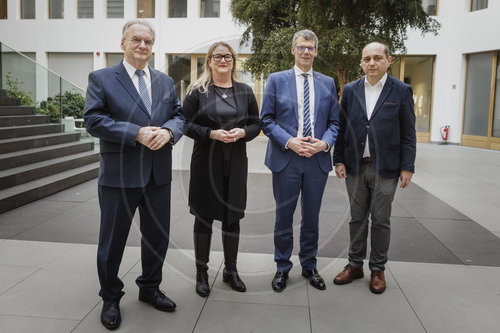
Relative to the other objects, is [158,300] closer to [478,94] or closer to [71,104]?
[71,104]

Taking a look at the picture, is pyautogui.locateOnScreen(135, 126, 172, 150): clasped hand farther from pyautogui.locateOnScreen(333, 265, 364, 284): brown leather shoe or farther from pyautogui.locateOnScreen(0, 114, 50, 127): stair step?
pyautogui.locateOnScreen(0, 114, 50, 127): stair step

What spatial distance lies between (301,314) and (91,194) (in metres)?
4.89

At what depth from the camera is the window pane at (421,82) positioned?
60.7 ft

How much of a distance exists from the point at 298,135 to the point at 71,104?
826cm

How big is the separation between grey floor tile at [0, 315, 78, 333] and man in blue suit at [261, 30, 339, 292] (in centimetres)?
152

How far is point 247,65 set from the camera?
599 inches

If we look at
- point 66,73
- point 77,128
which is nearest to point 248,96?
point 77,128

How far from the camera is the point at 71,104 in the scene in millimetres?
10180

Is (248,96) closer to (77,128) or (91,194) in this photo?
(91,194)

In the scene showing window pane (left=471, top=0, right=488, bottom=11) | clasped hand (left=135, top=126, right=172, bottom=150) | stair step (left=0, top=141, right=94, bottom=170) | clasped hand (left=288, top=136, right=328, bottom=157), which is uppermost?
window pane (left=471, top=0, right=488, bottom=11)

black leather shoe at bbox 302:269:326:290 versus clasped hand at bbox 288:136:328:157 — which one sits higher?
clasped hand at bbox 288:136:328:157

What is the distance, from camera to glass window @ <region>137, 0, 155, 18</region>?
19562 mm

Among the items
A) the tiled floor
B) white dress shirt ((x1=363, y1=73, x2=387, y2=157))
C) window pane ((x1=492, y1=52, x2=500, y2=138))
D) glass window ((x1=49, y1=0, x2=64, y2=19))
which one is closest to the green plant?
the tiled floor

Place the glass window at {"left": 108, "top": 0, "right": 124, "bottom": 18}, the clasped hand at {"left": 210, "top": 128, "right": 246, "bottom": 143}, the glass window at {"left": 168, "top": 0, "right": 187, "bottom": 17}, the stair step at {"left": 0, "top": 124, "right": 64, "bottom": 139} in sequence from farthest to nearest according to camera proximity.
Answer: the glass window at {"left": 108, "top": 0, "right": 124, "bottom": 18}
the glass window at {"left": 168, "top": 0, "right": 187, "bottom": 17}
the stair step at {"left": 0, "top": 124, "right": 64, "bottom": 139}
the clasped hand at {"left": 210, "top": 128, "right": 246, "bottom": 143}
